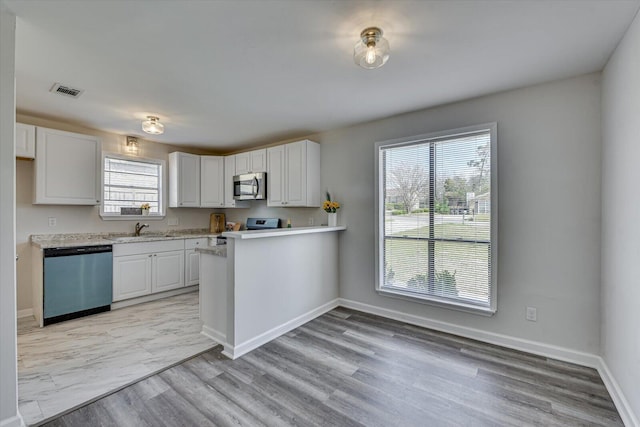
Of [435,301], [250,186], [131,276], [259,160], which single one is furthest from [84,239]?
[435,301]

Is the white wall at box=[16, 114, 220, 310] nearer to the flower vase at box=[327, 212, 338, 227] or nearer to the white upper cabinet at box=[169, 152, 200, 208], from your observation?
the white upper cabinet at box=[169, 152, 200, 208]

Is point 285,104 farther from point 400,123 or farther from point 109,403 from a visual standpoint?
point 109,403

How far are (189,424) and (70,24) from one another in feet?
8.32

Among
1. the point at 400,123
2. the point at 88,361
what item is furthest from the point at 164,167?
the point at 400,123

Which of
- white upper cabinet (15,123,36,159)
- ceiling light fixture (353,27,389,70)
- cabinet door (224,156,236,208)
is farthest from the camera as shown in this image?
cabinet door (224,156,236,208)

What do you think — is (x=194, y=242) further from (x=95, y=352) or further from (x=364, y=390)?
(x=364, y=390)

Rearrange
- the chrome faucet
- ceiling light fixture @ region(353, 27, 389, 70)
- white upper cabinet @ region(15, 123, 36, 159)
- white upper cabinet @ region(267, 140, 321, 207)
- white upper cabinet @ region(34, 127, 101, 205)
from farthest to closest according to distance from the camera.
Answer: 1. the chrome faucet
2. white upper cabinet @ region(267, 140, 321, 207)
3. white upper cabinet @ region(34, 127, 101, 205)
4. white upper cabinet @ region(15, 123, 36, 159)
5. ceiling light fixture @ region(353, 27, 389, 70)

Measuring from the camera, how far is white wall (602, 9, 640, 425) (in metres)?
1.65

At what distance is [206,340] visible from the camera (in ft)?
9.04

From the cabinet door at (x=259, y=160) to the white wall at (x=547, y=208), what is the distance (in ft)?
8.06

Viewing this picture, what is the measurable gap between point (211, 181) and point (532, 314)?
15.6 ft

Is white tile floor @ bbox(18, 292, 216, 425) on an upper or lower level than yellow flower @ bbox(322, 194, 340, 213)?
lower

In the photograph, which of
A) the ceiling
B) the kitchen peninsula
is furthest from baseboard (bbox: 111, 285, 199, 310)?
the ceiling

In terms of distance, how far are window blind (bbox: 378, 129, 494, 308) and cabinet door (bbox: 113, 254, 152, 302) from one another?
3191 millimetres
